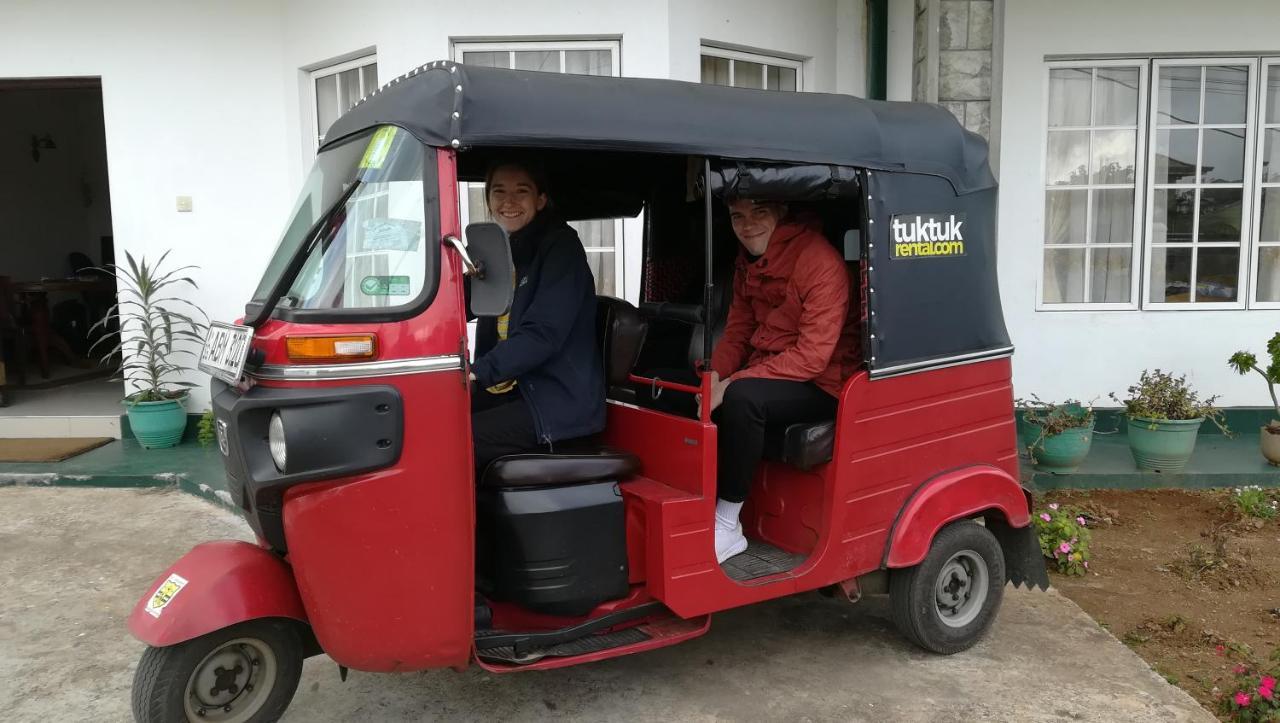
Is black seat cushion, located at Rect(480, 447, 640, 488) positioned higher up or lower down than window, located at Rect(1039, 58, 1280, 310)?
lower down

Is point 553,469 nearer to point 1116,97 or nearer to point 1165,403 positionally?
point 1165,403

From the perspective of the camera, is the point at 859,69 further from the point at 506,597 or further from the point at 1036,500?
the point at 506,597

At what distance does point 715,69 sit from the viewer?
6.55m

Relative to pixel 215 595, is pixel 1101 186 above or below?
above

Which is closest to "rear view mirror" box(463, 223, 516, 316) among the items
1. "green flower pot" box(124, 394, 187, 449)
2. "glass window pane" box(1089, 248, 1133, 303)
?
"green flower pot" box(124, 394, 187, 449)

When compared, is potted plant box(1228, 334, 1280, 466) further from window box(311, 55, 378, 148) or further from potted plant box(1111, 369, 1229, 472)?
window box(311, 55, 378, 148)

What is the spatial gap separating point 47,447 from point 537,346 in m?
5.91

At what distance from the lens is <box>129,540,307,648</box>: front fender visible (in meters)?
2.68

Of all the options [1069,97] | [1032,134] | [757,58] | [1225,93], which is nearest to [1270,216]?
[1225,93]

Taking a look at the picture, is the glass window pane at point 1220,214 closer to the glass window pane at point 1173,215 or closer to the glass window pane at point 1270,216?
the glass window pane at point 1173,215

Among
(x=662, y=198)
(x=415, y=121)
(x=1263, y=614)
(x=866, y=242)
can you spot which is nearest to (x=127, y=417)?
(x=662, y=198)

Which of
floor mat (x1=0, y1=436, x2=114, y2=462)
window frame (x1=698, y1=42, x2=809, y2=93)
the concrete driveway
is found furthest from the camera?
floor mat (x1=0, y1=436, x2=114, y2=462)

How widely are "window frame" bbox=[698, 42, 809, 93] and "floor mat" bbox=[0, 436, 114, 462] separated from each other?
5619mm

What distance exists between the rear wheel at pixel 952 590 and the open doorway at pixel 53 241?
26.7ft
